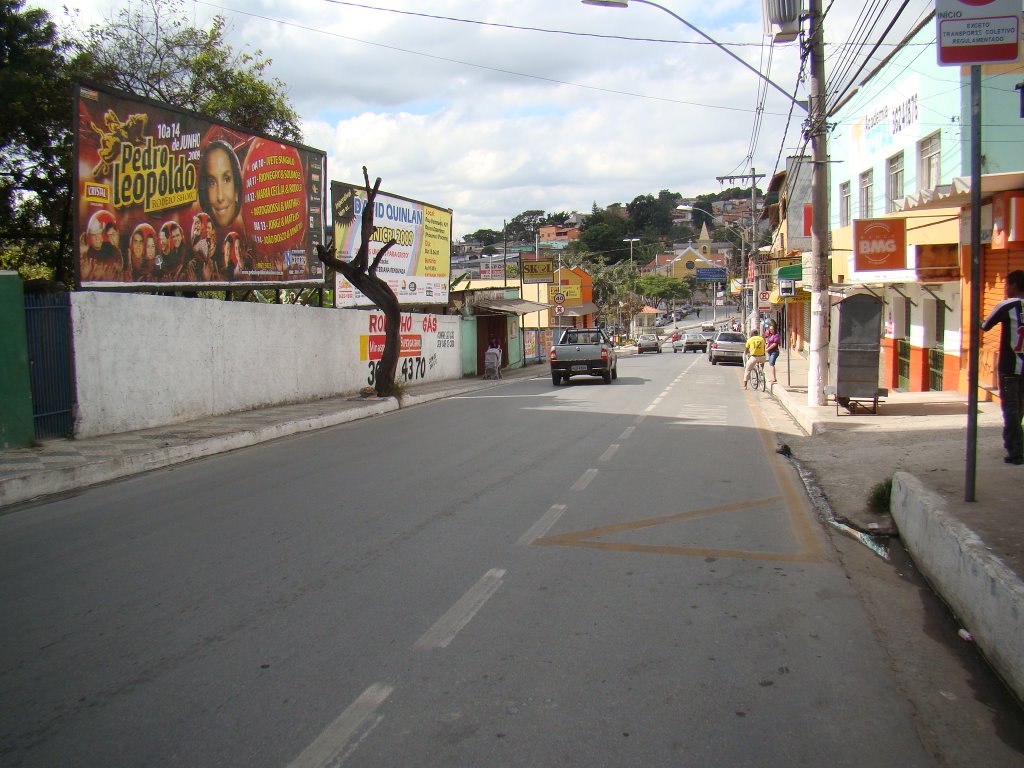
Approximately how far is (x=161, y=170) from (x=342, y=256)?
10.1 meters

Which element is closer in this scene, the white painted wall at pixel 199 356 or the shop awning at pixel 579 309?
the white painted wall at pixel 199 356

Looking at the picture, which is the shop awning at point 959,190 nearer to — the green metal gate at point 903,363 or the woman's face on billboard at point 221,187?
the green metal gate at point 903,363

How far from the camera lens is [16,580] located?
5.88 meters

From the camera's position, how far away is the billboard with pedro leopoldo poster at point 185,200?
46.9ft

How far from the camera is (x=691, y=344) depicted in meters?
62.0

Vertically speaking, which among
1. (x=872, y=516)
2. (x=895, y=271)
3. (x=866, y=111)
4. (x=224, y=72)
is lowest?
(x=872, y=516)

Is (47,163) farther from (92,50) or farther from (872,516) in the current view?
(872,516)

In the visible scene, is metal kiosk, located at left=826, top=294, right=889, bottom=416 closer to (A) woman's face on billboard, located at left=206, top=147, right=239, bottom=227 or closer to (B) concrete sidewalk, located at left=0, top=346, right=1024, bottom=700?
(B) concrete sidewalk, located at left=0, top=346, right=1024, bottom=700

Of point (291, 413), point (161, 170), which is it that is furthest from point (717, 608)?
point (161, 170)

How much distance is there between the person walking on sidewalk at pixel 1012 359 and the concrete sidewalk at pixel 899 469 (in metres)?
0.31

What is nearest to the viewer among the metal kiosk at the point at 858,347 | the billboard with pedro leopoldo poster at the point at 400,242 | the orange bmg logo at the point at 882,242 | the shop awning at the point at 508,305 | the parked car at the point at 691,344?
A: the metal kiosk at the point at 858,347

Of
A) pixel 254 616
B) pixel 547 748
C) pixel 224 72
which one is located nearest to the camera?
pixel 547 748

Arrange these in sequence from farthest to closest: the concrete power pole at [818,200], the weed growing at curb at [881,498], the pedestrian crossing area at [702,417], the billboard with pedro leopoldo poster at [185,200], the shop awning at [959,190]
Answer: the concrete power pole at [818,200], the pedestrian crossing area at [702,417], the billboard with pedro leopoldo poster at [185,200], the shop awning at [959,190], the weed growing at curb at [881,498]

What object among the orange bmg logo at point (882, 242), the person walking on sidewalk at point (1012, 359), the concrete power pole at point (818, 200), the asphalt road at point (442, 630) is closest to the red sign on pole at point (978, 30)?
the person walking on sidewalk at point (1012, 359)
